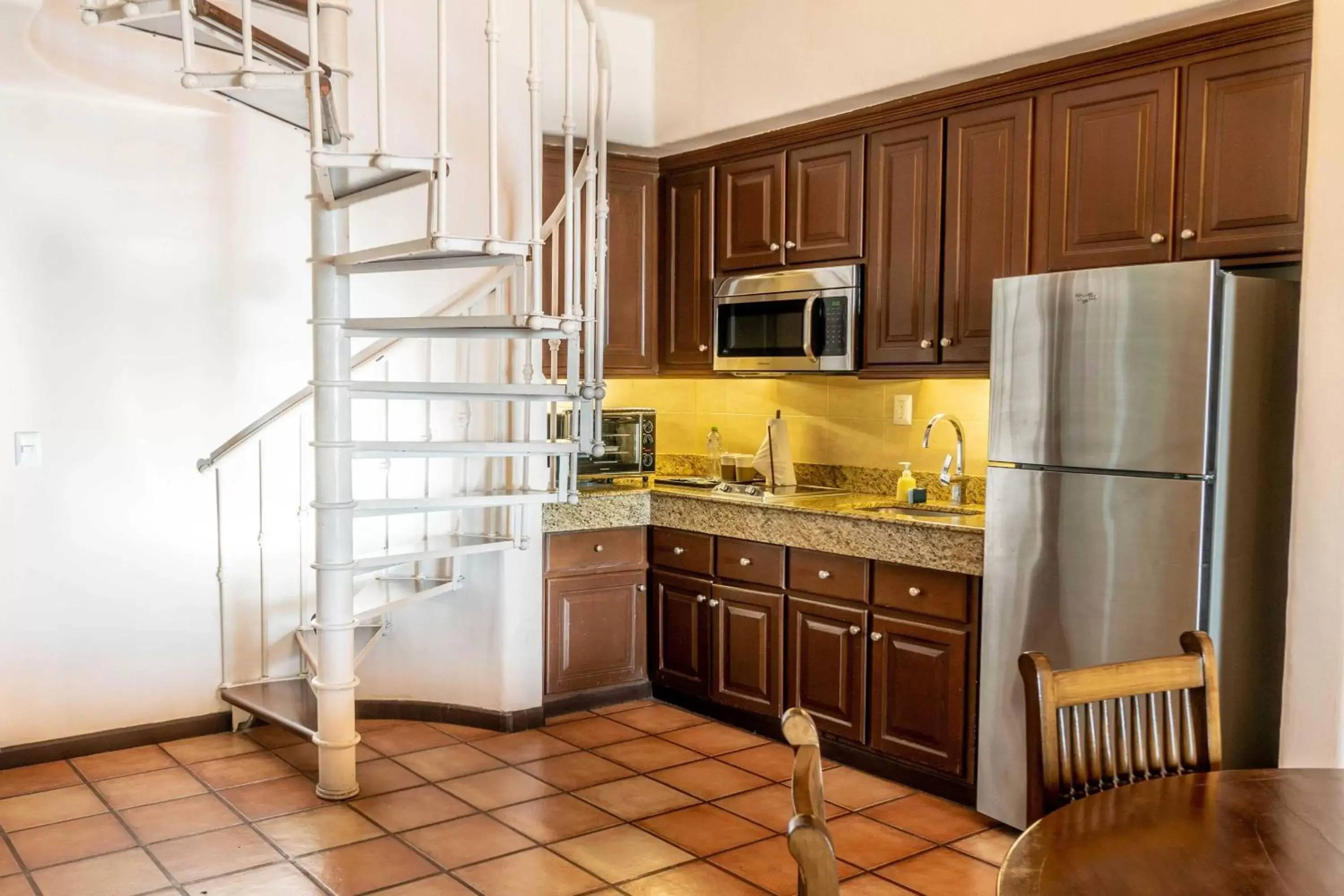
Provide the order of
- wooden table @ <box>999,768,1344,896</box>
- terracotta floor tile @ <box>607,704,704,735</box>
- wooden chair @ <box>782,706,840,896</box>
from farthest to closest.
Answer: terracotta floor tile @ <box>607,704,704,735</box> → wooden table @ <box>999,768,1344,896</box> → wooden chair @ <box>782,706,840,896</box>

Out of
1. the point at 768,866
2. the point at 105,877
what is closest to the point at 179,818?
the point at 105,877

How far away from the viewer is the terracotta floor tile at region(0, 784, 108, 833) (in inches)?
132

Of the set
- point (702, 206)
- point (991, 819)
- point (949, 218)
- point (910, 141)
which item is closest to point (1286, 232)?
point (949, 218)

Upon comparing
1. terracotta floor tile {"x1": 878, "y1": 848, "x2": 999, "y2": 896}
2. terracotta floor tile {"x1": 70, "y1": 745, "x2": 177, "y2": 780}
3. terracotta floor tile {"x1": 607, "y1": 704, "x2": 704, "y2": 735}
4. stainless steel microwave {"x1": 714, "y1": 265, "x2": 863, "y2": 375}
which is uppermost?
stainless steel microwave {"x1": 714, "y1": 265, "x2": 863, "y2": 375}

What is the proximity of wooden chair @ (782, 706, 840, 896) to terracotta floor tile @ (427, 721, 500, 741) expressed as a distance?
10.4ft

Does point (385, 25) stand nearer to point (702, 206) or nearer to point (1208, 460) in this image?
point (702, 206)

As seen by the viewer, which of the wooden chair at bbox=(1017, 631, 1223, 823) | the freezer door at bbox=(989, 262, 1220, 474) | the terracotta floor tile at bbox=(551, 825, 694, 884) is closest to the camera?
the wooden chair at bbox=(1017, 631, 1223, 823)

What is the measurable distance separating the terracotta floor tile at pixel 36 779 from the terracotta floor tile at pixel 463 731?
1.25 m

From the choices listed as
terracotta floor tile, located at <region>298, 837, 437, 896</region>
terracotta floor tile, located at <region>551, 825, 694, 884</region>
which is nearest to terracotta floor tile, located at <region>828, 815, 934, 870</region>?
terracotta floor tile, located at <region>551, 825, 694, 884</region>

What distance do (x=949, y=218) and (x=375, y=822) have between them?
2.70 metres

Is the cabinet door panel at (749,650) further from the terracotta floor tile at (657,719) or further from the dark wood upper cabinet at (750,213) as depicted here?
the dark wood upper cabinet at (750,213)

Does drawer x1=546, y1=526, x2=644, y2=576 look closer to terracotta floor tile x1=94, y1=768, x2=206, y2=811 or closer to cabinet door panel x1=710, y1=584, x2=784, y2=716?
cabinet door panel x1=710, y1=584, x2=784, y2=716

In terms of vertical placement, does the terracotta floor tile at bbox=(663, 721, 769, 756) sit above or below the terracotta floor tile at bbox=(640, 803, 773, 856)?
below

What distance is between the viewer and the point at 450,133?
4277mm
